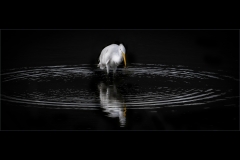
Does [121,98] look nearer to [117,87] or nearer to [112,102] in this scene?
[112,102]

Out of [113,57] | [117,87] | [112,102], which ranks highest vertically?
[113,57]

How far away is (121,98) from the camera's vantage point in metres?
12.0

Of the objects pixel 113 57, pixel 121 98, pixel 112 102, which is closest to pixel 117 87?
pixel 121 98

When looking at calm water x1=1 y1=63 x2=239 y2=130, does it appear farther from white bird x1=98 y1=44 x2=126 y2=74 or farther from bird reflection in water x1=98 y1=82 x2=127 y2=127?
white bird x1=98 y1=44 x2=126 y2=74

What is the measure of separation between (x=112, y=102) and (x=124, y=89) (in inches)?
52.5

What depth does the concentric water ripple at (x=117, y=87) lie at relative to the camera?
11.6m

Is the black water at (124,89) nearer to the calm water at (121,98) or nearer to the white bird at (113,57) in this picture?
the calm water at (121,98)

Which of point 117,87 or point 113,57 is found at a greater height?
point 113,57

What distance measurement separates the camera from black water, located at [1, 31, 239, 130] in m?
10.4

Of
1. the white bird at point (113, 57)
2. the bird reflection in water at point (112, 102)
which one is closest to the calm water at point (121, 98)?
the bird reflection in water at point (112, 102)

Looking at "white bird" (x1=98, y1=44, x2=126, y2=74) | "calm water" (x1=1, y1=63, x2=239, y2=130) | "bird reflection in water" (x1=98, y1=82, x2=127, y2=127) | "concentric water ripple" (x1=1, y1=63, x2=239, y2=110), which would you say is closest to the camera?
"calm water" (x1=1, y1=63, x2=239, y2=130)

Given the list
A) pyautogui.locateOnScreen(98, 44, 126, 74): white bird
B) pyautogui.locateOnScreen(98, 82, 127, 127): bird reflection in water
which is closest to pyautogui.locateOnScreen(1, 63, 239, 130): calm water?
pyautogui.locateOnScreen(98, 82, 127, 127): bird reflection in water

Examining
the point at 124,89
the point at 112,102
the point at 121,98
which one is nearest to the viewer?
the point at 112,102

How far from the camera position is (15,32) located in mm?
24797
